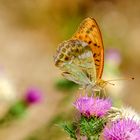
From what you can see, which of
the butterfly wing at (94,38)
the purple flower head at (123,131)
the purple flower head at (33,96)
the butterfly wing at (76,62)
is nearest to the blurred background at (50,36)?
the purple flower head at (33,96)

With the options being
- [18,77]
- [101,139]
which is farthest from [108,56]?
[101,139]

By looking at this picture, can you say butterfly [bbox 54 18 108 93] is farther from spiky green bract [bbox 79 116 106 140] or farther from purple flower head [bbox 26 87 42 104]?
purple flower head [bbox 26 87 42 104]

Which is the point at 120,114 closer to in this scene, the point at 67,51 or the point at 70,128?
the point at 70,128

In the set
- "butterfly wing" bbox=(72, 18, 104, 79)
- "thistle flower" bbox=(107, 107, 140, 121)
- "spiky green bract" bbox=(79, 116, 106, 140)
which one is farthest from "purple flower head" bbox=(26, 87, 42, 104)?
"spiky green bract" bbox=(79, 116, 106, 140)

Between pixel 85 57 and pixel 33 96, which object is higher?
pixel 85 57

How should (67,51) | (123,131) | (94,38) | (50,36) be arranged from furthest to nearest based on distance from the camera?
(50,36)
(67,51)
(94,38)
(123,131)

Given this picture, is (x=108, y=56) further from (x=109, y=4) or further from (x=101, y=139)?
(x=109, y=4)

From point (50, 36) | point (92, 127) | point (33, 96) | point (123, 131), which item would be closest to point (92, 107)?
point (92, 127)
